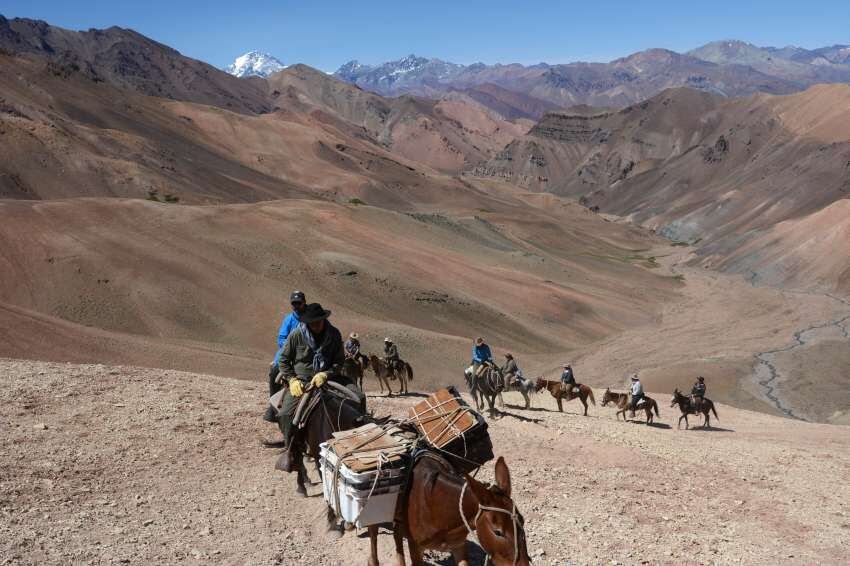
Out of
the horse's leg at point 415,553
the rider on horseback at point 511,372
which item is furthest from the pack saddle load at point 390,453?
the rider on horseback at point 511,372

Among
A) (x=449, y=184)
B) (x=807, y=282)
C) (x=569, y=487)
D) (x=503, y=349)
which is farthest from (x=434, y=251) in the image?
(x=449, y=184)

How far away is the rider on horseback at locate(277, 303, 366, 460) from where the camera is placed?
1085 centimetres

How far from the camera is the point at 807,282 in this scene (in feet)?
261

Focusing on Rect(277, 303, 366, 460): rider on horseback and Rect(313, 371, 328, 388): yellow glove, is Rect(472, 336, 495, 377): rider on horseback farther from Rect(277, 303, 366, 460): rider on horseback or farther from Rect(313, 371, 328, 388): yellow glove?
Rect(313, 371, 328, 388): yellow glove

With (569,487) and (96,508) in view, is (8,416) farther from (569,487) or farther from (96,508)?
(569,487)

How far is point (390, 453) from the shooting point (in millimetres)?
8148

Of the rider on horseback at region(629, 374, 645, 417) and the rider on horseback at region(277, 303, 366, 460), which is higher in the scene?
the rider on horseback at region(277, 303, 366, 460)

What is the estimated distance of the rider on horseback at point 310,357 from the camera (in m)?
10.9

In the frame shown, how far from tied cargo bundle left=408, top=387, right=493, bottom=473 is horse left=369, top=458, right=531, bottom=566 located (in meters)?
0.37

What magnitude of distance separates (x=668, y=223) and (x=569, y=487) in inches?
5926

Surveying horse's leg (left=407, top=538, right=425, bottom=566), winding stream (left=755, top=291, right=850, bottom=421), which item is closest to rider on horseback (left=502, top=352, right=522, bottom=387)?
horse's leg (left=407, top=538, right=425, bottom=566)

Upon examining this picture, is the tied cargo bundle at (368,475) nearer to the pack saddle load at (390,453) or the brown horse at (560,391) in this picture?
the pack saddle load at (390,453)

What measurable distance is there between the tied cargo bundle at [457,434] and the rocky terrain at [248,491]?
6.54ft

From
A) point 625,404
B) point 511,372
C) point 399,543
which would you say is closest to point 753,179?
point 625,404
